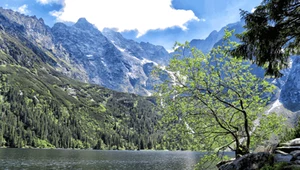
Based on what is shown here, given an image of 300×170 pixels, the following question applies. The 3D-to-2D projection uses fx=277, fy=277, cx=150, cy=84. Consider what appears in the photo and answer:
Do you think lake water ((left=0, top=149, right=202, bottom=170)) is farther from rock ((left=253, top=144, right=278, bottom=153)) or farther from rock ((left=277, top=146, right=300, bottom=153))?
rock ((left=277, top=146, right=300, bottom=153))

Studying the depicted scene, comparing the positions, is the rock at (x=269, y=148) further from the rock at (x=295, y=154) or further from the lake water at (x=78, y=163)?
the lake water at (x=78, y=163)

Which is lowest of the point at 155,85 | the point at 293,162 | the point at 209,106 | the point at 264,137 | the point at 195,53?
the point at 293,162

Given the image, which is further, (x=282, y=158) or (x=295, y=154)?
(x=282, y=158)

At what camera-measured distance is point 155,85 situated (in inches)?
934

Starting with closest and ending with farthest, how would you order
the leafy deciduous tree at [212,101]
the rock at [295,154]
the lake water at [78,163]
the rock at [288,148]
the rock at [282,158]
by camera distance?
the rock at [295,154]
the rock at [282,158]
the rock at [288,148]
the leafy deciduous tree at [212,101]
the lake water at [78,163]

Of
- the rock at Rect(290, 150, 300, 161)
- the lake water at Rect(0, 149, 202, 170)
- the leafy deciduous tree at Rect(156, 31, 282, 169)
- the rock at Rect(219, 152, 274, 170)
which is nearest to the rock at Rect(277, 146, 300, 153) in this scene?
the rock at Rect(290, 150, 300, 161)

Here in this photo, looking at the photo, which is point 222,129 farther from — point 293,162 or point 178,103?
point 293,162

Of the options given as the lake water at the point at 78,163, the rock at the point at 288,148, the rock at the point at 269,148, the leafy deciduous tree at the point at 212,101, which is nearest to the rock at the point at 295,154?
the rock at the point at 288,148

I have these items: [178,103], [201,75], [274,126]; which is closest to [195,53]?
[201,75]

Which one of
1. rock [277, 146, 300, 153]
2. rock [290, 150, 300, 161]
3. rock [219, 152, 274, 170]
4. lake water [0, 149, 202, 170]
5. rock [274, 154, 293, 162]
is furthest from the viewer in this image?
lake water [0, 149, 202, 170]

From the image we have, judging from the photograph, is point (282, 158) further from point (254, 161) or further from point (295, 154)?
point (254, 161)

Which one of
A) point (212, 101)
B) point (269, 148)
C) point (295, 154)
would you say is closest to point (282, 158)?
point (295, 154)

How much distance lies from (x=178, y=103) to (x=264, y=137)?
743 cm

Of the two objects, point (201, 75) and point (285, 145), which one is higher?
point (201, 75)
